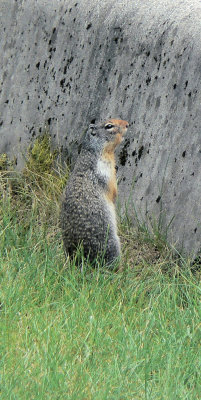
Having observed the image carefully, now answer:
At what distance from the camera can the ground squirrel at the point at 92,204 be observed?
530 cm

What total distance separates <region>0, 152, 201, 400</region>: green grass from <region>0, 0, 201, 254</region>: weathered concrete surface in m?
0.48

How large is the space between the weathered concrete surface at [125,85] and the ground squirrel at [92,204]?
52 centimetres

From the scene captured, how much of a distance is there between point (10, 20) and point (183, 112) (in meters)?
2.80

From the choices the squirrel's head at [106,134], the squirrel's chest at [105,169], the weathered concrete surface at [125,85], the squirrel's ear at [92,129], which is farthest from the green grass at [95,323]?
the squirrel's ear at [92,129]

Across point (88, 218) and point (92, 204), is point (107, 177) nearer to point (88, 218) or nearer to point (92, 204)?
point (92, 204)

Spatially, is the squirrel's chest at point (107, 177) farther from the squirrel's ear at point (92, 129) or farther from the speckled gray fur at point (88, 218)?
the squirrel's ear at point (92, 129)

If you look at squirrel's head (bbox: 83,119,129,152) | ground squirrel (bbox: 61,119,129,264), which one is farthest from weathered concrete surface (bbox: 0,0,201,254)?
ground squirrel (bbox: 61,119,129,264)

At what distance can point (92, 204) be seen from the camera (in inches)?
211

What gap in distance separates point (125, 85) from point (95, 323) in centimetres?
265

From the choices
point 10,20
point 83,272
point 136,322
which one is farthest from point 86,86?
point 136,322

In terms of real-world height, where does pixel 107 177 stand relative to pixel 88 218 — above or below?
above

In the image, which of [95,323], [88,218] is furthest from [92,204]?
[95,323]

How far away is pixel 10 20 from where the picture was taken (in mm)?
7824

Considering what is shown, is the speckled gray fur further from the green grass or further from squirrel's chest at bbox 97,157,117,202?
the green grass
